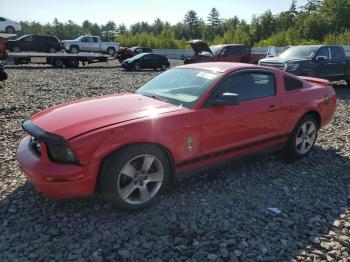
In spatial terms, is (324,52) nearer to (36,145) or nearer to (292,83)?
(292,83)

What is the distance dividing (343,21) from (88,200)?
64.0 m

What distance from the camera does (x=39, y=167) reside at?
335 cm

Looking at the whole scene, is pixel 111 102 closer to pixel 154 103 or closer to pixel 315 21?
pixel 154 103

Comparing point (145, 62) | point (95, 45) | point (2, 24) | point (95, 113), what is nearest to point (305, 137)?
point (95, 113)

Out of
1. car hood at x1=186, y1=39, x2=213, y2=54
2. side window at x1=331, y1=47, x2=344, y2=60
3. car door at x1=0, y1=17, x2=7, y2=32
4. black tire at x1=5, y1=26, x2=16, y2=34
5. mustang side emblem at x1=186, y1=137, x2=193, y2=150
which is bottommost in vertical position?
mustang side emblem at x1=186, y1=137, x2=193, y2=150

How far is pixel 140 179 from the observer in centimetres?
367

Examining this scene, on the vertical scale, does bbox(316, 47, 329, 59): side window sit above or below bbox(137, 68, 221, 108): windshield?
above

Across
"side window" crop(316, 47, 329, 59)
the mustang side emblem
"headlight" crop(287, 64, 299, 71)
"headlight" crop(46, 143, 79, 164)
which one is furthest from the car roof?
"side window" crop(316, 47, 329, 59)

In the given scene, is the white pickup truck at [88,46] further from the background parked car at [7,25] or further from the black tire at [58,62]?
the black tire at [58,62]

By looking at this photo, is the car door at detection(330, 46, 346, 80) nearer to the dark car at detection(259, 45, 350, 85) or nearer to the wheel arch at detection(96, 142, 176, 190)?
the dark car at detection(259, 45, 350, 85)

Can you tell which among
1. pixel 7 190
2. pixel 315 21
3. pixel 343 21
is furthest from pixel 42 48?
pixel 343 21

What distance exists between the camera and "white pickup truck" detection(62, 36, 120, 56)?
96.8ft

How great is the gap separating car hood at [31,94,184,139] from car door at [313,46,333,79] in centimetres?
956

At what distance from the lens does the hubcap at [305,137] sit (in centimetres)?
532
